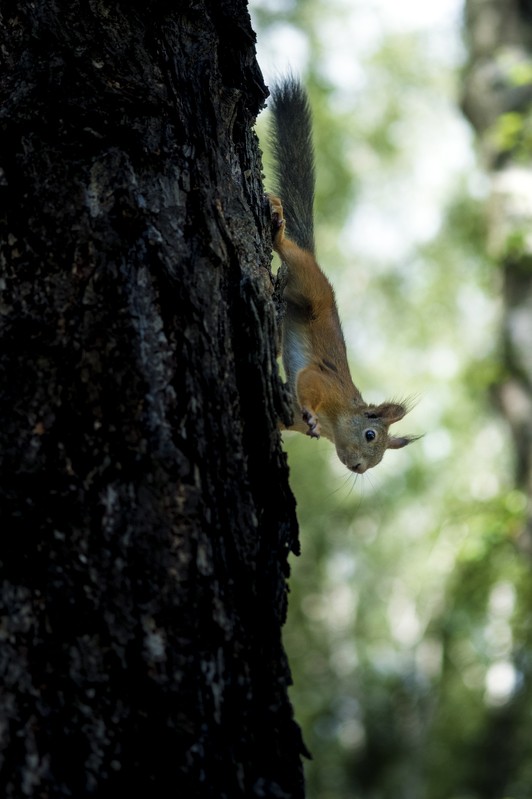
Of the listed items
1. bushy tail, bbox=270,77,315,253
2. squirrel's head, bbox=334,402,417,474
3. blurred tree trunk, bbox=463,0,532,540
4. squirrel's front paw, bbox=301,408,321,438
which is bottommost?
squirrel's front paw, bbox=301,408,321,438

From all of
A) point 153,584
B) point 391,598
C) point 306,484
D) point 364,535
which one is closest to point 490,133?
point 306,484

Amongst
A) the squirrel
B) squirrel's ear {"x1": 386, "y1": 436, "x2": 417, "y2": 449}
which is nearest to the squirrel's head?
the squirrel

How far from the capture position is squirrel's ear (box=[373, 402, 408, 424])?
12.4ft

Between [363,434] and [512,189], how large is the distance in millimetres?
2609

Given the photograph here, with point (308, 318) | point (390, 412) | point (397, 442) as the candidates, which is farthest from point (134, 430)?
point (397, 442)

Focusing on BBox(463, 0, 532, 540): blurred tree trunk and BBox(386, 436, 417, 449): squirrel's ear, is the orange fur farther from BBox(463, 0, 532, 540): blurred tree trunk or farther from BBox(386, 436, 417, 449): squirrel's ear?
BBox(463, 0, 532, 540): blurred tree trunk

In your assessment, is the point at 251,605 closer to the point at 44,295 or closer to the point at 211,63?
the point at 44,295

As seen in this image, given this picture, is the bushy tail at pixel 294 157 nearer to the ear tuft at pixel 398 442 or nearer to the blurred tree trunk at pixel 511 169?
the ear tuft at pixel 398 442

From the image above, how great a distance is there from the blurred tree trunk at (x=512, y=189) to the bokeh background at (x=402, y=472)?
0.05 m

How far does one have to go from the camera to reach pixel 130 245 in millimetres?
1487

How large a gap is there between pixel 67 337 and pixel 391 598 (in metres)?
13.1

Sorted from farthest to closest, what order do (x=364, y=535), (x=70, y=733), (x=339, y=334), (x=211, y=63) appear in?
(x=364, y=535)
(x=339, y=334)
(x=211, y=63)
(x=70, y=733)

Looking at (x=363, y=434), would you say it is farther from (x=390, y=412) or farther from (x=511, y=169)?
(x=511, y=169)

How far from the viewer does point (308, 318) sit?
352 centimetres
